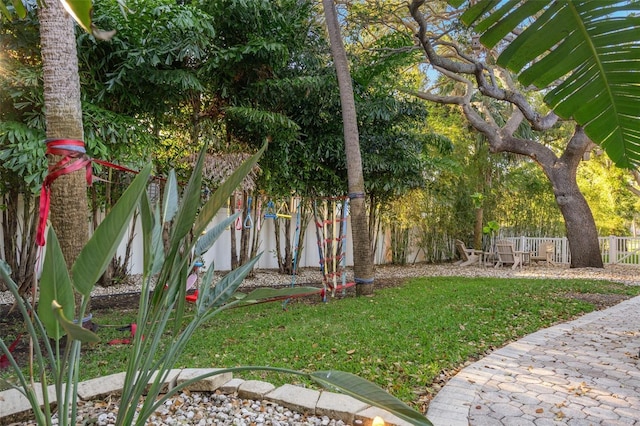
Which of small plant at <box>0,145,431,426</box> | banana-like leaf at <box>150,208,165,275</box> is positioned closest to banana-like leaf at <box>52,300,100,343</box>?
small plant at <box>0,145,431,426</box>

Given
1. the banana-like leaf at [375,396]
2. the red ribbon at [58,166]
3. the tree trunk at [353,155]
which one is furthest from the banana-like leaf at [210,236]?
the tree trunk at [353,155]

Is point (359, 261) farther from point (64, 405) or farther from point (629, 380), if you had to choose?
point (64, 405)

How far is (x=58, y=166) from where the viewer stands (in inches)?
58.6

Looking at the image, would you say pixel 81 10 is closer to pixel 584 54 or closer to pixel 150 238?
pixel 150 238

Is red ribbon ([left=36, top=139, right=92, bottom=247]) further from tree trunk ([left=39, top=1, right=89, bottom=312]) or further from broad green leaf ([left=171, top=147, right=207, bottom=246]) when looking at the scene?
tree trunk ([left=39, top=1, right=89, bottom=312])

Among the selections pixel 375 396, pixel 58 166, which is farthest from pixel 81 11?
pixel 58 166

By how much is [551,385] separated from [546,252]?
9282 millimetres

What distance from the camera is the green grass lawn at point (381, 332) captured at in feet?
9.61

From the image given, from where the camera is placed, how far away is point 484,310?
502 centimetres

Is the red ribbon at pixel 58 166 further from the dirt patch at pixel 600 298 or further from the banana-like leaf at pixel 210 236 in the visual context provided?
the dirt patch at pixel 600 298

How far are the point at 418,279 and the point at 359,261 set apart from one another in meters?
2.49

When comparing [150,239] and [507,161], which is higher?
[507,161]

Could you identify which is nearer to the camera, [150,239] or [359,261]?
[150,239]

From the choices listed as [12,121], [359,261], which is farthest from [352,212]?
[12,121]
